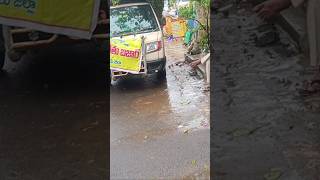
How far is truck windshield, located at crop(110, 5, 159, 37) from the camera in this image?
362 inches

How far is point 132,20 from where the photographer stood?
9477mm

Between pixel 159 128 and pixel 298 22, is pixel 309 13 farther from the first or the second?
pixel 159 128

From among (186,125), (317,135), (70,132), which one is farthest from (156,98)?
(317,135)

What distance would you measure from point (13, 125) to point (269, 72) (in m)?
3.47

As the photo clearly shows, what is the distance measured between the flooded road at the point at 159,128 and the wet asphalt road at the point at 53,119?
24cm

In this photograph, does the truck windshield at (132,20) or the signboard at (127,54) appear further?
the truck windshield at (132,20)

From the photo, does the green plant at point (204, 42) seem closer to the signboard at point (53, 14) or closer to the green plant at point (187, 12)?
the green plant at point (187, 12)

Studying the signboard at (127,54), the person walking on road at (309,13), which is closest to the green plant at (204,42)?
the signboard at (127,54)

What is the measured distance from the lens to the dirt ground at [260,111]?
181 inches

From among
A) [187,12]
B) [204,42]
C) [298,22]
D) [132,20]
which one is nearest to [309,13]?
[298,22]

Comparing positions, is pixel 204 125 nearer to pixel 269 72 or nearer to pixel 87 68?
pixel 269 72

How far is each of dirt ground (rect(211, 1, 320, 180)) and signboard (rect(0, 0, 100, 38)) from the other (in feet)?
6.13

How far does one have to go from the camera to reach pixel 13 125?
6.47m

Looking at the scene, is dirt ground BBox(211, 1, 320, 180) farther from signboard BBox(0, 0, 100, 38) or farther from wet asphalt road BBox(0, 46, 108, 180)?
signboard BBox(0, 0, 100, 38)
